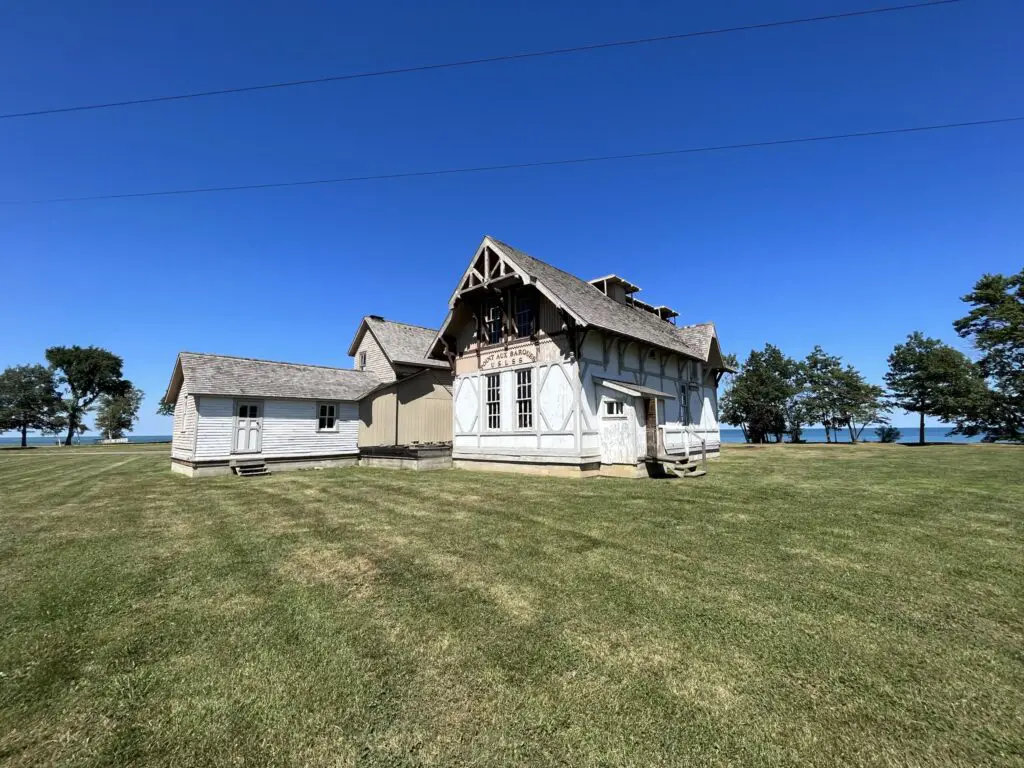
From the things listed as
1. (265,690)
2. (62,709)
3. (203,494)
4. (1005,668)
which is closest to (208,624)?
(62,709)

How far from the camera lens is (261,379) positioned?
71.4 ft

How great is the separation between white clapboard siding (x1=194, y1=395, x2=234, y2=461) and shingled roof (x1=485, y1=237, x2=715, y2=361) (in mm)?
14415

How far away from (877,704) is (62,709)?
6.26 metres

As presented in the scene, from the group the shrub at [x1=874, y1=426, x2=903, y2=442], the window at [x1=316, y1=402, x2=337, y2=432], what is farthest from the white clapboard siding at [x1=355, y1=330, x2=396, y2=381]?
the shrub at [x1=874, y1=426, x2=903, y2=442]

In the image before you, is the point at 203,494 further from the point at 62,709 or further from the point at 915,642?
the point at 915,642

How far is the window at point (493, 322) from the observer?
19.3m

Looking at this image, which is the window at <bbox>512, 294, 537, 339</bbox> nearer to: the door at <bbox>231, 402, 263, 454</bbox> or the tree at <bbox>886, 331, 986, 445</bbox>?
the door at <bbox>231, 402, 263, 454</bbox>

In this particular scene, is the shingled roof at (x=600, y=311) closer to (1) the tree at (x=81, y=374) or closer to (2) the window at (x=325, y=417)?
(2) the window at (x=325, y=417)

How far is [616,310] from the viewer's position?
67.4 feet

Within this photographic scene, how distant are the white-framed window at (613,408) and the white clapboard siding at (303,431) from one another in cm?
1449

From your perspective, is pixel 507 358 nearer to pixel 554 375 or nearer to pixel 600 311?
pixel 554 375

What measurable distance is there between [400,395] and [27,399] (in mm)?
A: 73237

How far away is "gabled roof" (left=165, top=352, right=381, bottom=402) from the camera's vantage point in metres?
19.8

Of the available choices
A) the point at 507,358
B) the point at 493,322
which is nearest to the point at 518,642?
the point at 507,358
